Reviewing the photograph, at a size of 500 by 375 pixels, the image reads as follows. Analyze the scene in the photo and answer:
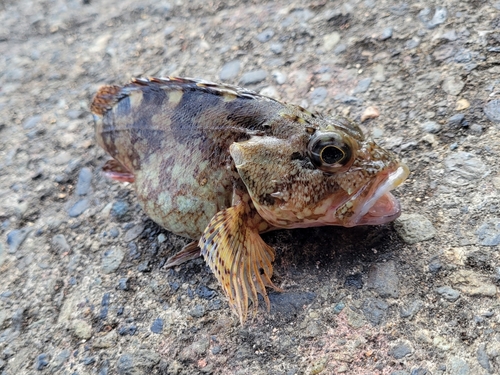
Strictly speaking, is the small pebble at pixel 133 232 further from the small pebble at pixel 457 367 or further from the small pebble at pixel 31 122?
the small pebble at pixel 457 367

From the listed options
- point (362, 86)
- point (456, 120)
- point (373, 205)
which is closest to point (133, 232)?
point (373, 205)

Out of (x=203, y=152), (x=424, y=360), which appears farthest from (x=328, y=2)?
(x=424, y=360)

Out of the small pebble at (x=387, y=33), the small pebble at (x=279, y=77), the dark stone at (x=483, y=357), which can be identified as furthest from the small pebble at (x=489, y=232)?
the small pebble at (x=279, y=77)

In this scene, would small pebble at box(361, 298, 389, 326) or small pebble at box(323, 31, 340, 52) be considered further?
small pebble at box(323, 31, 340, 52)

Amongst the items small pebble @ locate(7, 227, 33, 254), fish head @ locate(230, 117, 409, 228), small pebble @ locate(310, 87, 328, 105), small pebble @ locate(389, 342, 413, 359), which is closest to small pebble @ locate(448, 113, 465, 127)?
fish head @ locate(230, 117, 409, 228)

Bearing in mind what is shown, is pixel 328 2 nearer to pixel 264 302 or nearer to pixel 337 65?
pixel 337 65

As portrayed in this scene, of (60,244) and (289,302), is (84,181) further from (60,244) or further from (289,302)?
(289,302)

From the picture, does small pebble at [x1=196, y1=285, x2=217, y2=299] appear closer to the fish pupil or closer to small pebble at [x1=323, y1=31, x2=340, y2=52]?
the fish pupil
